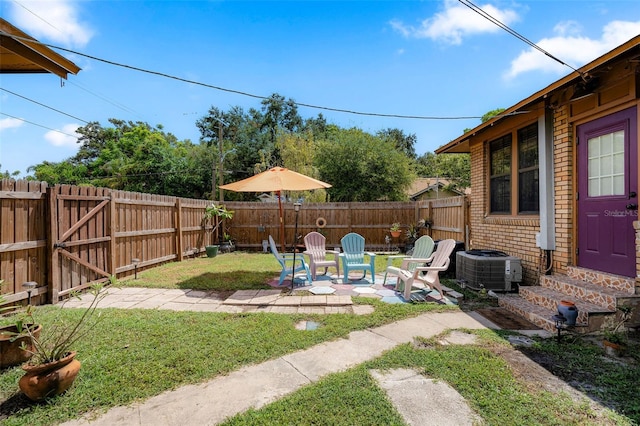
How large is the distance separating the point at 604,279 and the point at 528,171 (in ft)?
7.23

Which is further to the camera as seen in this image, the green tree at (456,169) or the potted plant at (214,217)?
the green tree at (456,169)

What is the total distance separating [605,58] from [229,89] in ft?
19.9

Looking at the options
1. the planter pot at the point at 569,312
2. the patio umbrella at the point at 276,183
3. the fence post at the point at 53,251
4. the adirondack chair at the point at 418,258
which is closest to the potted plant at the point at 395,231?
the adirondack chair at the point at 418,258

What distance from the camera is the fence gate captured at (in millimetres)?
4715

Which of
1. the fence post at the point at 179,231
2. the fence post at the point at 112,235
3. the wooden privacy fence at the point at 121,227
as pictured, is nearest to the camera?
the wooden privacy fence at the point at 121,227

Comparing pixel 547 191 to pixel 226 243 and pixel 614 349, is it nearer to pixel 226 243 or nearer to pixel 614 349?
pixel 614 349

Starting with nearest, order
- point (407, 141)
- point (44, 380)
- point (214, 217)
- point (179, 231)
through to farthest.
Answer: point (44, 380) → point (179, 231) → point (214, 217) → point (407, 141)

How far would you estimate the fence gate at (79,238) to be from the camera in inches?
186

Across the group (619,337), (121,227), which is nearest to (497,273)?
(619,337)

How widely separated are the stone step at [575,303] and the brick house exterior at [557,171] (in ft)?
0.13

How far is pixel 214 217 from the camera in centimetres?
1079

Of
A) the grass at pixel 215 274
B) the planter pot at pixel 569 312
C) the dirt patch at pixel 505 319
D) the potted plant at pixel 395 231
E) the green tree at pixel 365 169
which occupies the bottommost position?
the dirt patch at pixel 505 319

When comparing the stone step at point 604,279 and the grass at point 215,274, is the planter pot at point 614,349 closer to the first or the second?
the stone step at point 604,279

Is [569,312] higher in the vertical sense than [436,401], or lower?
higher
